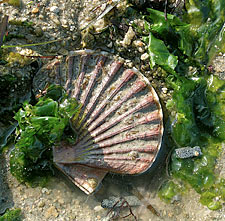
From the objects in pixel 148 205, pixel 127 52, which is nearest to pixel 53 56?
pixel 127 52

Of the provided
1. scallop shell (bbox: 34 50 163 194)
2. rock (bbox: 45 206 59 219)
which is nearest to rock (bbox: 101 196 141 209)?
scallop shell (bbox: 34 50 163 194)

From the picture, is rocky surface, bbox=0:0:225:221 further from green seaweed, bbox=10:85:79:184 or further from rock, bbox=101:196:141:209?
green seaweed, bbox=10:85:79:184

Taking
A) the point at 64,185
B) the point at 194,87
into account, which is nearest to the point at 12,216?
the point at 64,185

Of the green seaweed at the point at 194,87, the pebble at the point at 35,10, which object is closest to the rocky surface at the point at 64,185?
the pebble at the point at 35,10

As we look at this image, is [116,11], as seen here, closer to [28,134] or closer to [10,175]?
[28,134]

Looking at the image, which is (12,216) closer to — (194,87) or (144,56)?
(144,56)
